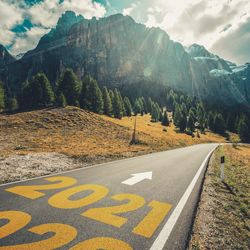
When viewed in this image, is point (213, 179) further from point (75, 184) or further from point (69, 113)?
point (69, 113)

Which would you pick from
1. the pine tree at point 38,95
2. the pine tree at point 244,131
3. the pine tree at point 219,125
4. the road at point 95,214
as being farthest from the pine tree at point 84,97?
the pine tree at point 219,125

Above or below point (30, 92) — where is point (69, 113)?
below

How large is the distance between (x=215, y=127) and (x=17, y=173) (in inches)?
3992

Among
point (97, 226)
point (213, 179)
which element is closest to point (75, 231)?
point (97, 226)

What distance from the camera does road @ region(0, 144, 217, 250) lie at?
4.38 metres

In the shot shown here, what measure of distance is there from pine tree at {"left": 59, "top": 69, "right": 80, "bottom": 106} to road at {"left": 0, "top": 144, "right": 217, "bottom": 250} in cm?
5869

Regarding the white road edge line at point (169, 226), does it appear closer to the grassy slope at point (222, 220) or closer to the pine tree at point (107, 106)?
the grassy slope at point (222, 220)

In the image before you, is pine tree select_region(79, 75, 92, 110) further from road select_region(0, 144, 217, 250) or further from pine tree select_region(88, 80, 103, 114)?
road select_region(0, 144, 217, 250)

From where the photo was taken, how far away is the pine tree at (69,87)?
65.9 metres

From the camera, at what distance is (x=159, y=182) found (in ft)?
32.6

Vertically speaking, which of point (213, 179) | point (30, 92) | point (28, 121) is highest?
Result: point (30, 92)

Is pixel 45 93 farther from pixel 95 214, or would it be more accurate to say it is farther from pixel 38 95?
pixel 95 214

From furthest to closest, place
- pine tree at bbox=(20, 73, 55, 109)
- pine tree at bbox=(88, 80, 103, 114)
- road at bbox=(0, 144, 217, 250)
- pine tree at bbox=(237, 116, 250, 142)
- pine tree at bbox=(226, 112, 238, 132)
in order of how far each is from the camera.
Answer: pine tree at bbox=(226, 112, 238, 132) < pine tree at bbox=(237, 116, 250, 142) < pine tree at bbox=(88, 80, 103, 114) < pine tree at bbox=(20, 73, 55, 109) < road at bbox=(0, 144, 217, 250)

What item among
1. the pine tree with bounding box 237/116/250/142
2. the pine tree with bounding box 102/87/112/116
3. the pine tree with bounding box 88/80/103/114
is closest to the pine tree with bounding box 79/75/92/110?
the pine tree with bounding box 88/80/103/114
